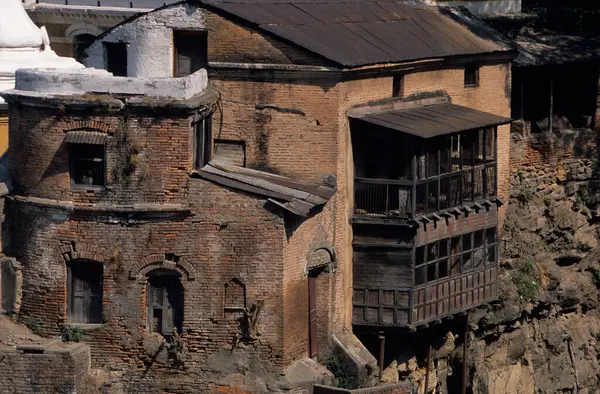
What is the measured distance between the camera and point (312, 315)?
5159 centimetres

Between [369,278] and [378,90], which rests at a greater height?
[378,90]

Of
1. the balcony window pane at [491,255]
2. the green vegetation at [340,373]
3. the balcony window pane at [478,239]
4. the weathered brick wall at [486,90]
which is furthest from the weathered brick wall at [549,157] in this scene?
the green vegetation at [340,373]

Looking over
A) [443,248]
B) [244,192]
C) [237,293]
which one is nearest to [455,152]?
[443,248]

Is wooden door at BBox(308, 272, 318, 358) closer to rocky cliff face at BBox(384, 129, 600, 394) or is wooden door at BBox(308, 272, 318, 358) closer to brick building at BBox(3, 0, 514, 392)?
brick building at BBox(3, 0, 514, 392)

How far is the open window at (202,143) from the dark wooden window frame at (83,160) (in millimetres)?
2052

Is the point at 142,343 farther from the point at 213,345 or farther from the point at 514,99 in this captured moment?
the point at 514,99

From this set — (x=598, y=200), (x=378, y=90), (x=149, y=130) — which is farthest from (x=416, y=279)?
(x=598, y=200)

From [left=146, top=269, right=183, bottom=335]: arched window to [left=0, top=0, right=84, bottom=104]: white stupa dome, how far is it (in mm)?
8573

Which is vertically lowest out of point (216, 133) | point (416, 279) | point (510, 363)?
point (510, 363)

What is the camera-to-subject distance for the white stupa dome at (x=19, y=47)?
56.8 meters

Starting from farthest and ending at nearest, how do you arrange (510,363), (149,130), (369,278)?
(510,363) → (369,278) → (149,130)

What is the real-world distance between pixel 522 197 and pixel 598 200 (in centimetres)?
379

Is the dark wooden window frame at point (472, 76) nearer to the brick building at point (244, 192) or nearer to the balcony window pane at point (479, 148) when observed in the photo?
the balcony window pane at point (479, 148)

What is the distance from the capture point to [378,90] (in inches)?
2099
